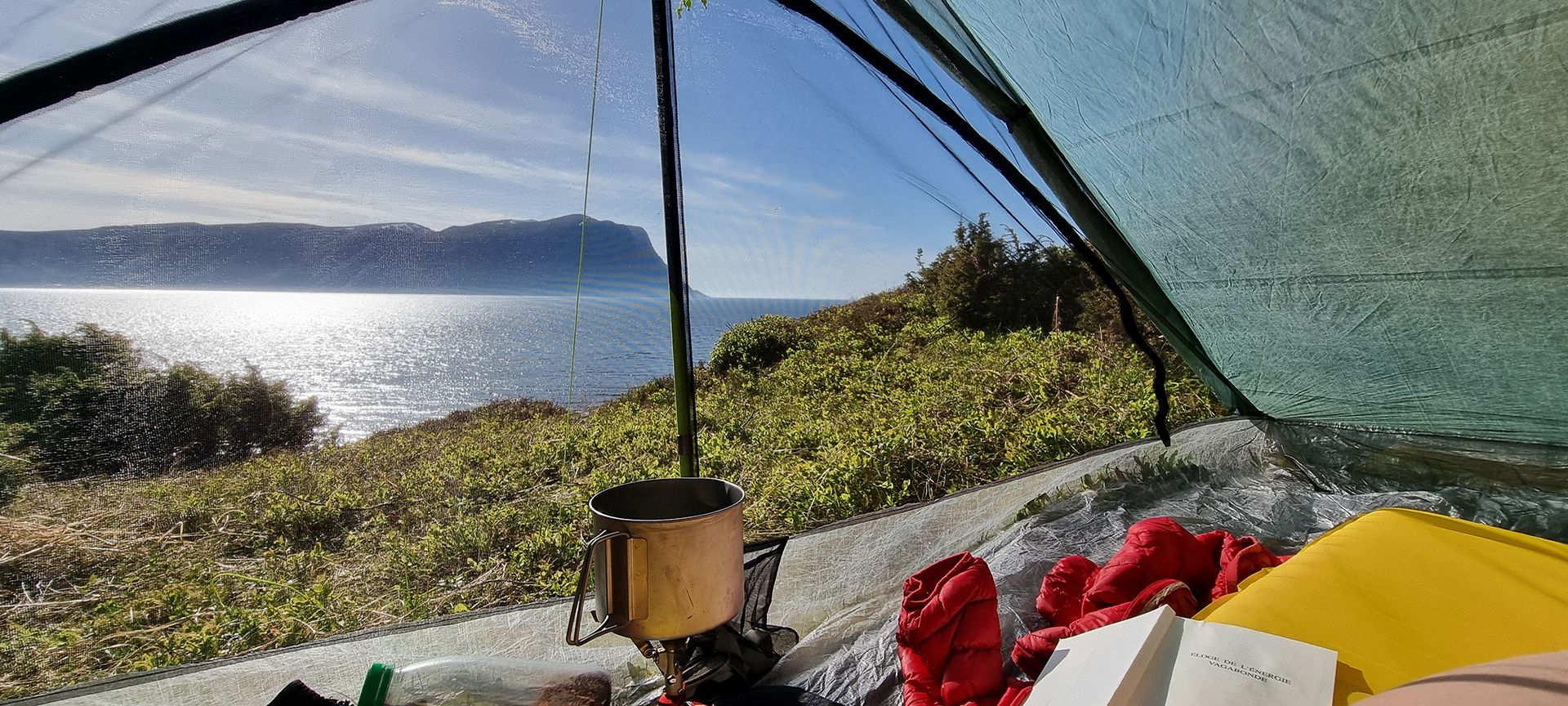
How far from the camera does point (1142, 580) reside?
1.36 metres

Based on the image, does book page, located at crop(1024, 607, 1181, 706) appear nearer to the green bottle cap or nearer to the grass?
the green bottle cap

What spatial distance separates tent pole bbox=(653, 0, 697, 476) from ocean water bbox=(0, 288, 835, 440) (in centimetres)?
15

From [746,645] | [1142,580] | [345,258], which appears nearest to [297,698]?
[746,645]

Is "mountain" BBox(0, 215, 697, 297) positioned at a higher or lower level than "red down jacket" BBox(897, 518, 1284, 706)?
higher

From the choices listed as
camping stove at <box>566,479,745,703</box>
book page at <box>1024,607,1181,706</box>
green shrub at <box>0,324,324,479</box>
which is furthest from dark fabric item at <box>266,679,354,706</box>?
book page at <box>1024,607,1181,706</box>

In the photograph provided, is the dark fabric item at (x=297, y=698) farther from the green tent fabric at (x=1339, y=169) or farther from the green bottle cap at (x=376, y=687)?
the green tent fabric at (x=1339, y=169)

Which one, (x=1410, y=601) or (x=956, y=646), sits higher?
(x=1410, y=601)

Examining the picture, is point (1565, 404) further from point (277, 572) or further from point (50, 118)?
point (277, 572)

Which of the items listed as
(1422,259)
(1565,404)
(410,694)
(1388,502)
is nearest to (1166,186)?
(1422,259)

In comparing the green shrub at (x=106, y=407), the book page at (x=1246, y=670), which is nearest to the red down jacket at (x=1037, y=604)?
the book page at (x=1246, y=670)

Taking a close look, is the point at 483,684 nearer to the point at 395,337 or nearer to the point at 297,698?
the point at 297,698

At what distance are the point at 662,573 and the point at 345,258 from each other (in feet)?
3.97

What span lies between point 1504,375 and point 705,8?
2560 mm

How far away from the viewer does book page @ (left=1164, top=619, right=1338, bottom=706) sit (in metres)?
0.81
